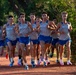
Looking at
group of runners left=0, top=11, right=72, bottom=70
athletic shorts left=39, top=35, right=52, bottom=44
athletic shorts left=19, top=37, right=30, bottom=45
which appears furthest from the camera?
athletic shorts left=39, top=35, right=52, bottom=44

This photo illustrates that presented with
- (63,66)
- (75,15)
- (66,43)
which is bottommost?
(63,66)

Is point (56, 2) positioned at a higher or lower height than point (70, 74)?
higher

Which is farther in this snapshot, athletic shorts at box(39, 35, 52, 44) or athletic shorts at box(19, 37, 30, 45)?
athletic shorts at box(39, 35, 52, 44)

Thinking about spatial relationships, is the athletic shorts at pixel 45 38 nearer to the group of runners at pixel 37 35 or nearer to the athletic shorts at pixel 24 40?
the group of runners at pixel 37 35

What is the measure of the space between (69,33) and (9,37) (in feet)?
8.32

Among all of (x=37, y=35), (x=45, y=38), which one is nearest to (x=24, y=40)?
(x=45, y=38)

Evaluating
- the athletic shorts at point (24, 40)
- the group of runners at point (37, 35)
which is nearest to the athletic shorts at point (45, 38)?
the group of runners at point (37, 35)

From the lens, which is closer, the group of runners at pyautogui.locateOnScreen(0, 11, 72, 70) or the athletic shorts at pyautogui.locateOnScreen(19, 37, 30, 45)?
the athletic shorts at pyautogui.locateOnScreen(19, 37, 30, 45)

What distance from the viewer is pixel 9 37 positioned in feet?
51.1

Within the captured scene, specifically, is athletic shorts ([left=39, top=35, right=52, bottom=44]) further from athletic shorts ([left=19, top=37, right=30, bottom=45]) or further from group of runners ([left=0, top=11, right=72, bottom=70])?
athletic shorts ([left=19, top=37, right=30, bottom=45])

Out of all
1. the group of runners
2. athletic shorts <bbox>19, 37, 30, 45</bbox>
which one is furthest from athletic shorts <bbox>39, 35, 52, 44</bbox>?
athletic shorts <bbox>19, 37, 30, 45</bbox>

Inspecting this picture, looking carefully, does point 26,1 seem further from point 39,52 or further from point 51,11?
point 39,52

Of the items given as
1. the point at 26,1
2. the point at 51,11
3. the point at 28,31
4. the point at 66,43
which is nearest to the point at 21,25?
the point at 28,31

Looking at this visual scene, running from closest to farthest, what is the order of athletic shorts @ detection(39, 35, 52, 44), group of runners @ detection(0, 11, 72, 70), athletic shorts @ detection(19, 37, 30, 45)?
1. athletic shorts @ detection(19, 37, 30, 45)
2. group of runners @ detection(0, 11, 72, 70)
3. athletic shorts @ detection(39, 35, 52, 44)
